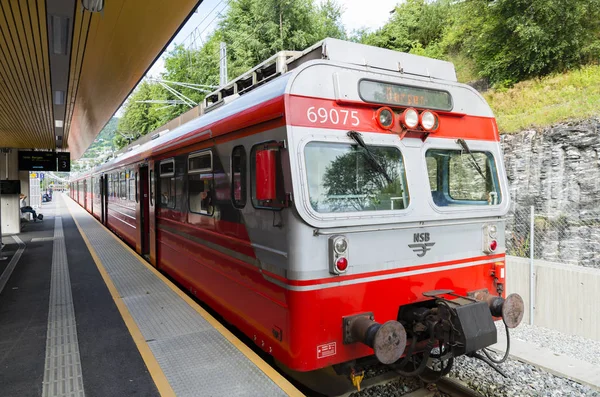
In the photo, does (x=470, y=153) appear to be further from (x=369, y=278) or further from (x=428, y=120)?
(x=369, y=278)

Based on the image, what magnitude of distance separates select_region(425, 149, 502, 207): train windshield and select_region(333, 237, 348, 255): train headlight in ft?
4.10

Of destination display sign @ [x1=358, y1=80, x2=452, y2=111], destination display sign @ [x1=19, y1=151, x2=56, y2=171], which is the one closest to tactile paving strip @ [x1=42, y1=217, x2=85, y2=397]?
destination display sign @ [x1=358, y1=80, x2=452, y2=111]

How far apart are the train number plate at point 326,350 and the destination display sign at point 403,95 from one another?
6.99 ft

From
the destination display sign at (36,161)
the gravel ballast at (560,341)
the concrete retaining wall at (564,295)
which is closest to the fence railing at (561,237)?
the concrete retaining wall at (564,295)

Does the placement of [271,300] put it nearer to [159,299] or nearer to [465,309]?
[465,309]

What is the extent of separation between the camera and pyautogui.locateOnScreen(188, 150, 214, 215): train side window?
511cm

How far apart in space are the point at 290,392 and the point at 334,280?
2.99 feet

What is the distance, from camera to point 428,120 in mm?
3992

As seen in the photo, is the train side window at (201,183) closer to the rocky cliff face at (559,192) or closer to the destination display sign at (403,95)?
the destination display sign at (403,95)

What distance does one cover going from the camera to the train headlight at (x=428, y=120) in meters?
3.96

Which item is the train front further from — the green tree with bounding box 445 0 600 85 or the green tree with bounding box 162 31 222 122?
the green tree with bounding box 162 31 222 122

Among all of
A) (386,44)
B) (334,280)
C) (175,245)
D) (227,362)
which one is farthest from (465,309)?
(386,44)

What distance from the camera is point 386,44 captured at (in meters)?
31.0

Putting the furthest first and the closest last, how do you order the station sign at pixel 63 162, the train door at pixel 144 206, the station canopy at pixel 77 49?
1. the station sign at pixel 63 162
2. the train door at pixel 144 206
3. the station canopy at pixel 77 49
